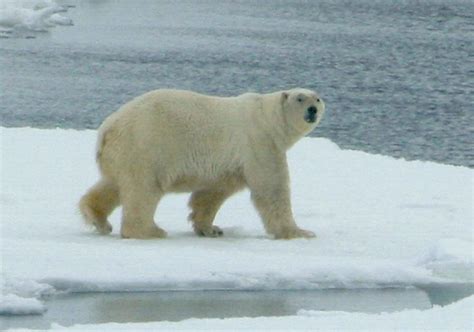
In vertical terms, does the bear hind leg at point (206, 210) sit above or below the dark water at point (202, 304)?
below

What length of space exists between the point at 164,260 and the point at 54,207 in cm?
248

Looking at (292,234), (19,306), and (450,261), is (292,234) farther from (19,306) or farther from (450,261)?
(19,306)

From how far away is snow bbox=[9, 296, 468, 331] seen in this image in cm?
645

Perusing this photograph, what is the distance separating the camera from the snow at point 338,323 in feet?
21.1

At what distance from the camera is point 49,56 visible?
33.4 meters

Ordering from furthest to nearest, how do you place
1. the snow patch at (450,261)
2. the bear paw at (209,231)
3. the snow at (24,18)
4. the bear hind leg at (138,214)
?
1. the snow at (24,18)
2. the bear paw at (209,231)
3. the bear hind leg at (138,214)
4. the snow patch at (450,261)

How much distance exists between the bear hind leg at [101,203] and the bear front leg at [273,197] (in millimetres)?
950

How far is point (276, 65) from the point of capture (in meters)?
34.5

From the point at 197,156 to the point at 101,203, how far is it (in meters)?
0.75

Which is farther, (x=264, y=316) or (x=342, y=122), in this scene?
(x=342, y=122)

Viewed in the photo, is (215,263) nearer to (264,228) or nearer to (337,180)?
(264,228)

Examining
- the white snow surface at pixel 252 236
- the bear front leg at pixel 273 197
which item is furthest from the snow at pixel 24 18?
the bear front leg at pixel 273 197

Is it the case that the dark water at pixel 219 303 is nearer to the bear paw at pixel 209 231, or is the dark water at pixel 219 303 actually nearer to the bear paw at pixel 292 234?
the bear paw at pixel 292 234

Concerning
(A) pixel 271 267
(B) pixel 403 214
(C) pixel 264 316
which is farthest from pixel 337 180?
(C) pixel 264 316
